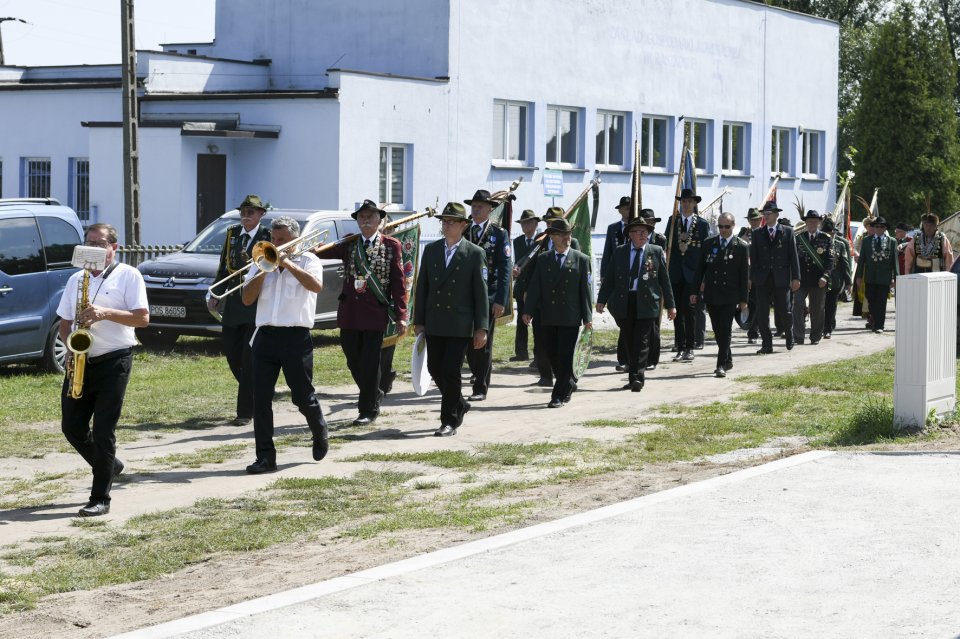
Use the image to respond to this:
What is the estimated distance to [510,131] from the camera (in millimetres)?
32562

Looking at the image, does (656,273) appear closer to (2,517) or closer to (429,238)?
(2,517)

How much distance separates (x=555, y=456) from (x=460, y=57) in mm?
20242

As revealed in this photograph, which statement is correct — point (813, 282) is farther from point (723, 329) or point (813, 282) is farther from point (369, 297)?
point (369, 297)

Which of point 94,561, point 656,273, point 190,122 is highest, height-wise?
point 190,122

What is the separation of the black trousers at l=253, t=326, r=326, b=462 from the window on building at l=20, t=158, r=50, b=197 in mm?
24093

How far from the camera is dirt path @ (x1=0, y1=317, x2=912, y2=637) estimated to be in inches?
275

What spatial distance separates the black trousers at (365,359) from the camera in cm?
1259

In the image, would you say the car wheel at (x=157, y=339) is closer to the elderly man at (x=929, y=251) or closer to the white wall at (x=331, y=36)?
the elderly man at (x=929, y=251)

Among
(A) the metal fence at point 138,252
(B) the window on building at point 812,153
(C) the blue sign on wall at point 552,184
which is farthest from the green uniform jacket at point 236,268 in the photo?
(B) the window on building at point 812,153

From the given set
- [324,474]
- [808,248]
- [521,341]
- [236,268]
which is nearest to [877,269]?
[808,248]

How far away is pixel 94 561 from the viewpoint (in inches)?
308

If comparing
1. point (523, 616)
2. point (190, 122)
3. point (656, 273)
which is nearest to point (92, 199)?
point (190, 122)

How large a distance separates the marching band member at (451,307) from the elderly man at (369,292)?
24 cm

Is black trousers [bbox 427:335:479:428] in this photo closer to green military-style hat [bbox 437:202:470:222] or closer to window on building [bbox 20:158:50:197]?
green military-style hat [bbox 437:202:470:222]
